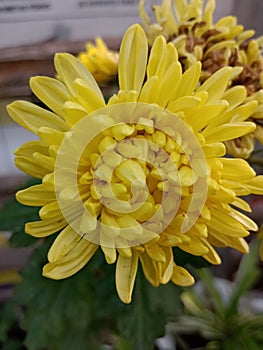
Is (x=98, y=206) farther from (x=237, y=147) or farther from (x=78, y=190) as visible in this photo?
(x=237, y=147)

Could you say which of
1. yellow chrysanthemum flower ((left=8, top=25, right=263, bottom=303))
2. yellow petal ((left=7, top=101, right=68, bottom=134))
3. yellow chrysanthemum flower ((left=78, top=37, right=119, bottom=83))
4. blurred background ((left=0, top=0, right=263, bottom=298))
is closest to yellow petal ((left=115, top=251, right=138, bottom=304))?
yellow chrysanthemum flower ((left=8, top=25, right=263, bottom=303))

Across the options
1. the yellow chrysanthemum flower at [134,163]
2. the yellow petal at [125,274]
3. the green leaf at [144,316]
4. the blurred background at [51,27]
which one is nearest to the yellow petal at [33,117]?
the yellow chrysanthemum flower at [134,163]

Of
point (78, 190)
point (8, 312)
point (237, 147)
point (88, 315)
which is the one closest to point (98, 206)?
point (78, 190)

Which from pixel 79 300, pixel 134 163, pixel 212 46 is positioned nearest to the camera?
pixel 134 163

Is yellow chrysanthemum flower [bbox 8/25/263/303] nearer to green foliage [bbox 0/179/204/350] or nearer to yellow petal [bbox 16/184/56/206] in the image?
yellow petal [bbox 16/184/56/206]

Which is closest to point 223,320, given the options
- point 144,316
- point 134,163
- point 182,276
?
point 144,316

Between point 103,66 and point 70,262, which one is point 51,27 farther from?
point 70,262
